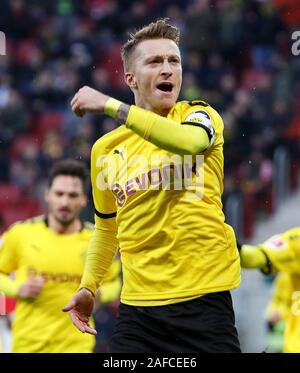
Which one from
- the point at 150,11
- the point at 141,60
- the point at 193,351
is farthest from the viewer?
the point at 150,11

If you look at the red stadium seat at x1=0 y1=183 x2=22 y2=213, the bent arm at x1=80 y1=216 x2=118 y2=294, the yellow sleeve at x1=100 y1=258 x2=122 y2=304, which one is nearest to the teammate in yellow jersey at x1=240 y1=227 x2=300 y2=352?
the bent arm at x1=80 y1=216 x2=118 y2=294

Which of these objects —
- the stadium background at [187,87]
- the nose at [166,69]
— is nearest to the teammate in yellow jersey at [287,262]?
the nose at [166,69]

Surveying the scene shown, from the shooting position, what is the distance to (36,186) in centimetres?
1244

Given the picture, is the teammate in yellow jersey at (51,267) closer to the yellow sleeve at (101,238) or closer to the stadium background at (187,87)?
the yellow sleeve at (101,238)

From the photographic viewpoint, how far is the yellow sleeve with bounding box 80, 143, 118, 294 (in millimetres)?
4832

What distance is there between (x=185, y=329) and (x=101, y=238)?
78 cm

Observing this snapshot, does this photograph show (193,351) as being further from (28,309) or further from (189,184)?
(28,309)

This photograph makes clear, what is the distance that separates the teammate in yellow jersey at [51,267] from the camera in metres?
6.67

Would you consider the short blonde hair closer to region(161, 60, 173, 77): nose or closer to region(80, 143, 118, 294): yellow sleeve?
region(161, 60, 173, 77): nose

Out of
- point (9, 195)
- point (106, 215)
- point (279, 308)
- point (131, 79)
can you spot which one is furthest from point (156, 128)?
point (9, 195)

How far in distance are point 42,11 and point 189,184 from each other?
468 inches

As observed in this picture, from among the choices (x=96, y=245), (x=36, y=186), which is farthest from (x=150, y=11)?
(x=96, y=245)

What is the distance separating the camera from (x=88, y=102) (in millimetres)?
4102

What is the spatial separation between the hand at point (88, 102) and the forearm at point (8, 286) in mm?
2809
